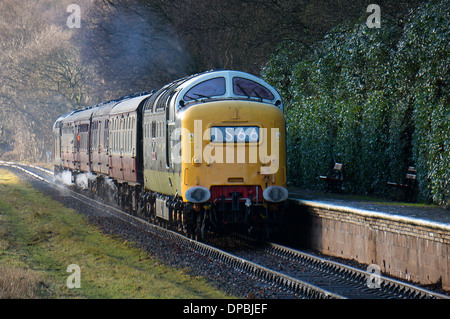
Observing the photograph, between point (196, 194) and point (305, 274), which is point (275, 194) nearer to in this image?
point (196, 194)

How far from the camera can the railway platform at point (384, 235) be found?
10414 millimetres

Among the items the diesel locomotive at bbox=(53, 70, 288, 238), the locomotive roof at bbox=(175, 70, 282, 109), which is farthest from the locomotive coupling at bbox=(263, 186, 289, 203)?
the locomotive roof at bbox=(175, 70, 282, 109)

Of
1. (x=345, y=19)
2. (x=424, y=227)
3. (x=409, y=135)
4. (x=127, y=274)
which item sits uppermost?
(x=345, y=19)

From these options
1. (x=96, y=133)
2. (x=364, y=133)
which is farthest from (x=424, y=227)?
(x=96, y=133)

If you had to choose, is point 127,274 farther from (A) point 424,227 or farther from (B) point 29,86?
(B) point 29,86

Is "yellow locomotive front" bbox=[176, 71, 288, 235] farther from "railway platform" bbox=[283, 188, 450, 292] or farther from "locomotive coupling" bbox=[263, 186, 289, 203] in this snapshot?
"railway platform" bbox=[283, 188, 450, 292]

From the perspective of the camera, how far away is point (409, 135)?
17750mm

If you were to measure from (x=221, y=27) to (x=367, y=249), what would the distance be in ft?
56.4

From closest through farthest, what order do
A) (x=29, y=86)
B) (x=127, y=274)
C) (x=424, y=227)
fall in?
(x=424, y=227)
(x=127, y=274)
(x=29, y=86)

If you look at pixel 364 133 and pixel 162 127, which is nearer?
pixel 162 127

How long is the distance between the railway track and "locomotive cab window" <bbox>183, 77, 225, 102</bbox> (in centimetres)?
315

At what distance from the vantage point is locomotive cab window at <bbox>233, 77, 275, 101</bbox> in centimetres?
1501

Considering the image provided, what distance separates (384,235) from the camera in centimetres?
1187

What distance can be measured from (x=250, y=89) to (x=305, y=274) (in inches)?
201
